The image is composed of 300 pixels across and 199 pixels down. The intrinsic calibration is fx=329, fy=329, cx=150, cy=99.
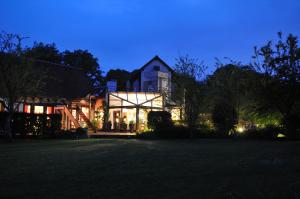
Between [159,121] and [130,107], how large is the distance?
7.47 m

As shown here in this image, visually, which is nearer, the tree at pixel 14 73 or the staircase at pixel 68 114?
the tree at pixel 14 73

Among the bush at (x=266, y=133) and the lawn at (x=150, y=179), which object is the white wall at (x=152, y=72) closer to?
the bush at (x=266, y=133)

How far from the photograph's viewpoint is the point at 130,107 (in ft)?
93.5

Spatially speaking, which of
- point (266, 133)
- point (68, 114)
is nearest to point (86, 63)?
point (68, 114)

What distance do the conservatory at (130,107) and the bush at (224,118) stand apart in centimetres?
678

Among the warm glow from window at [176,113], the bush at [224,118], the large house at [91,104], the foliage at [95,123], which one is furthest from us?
the foliage at [95,123]

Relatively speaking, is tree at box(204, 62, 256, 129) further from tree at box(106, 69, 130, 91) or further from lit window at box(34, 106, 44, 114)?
tree at box(106, 69, 130, 91)

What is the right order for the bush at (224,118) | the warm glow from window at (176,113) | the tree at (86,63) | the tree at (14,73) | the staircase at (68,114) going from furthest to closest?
the tree at (86,63), the staircase at (68,114), the warm glow from window at (176,113), the bush at (224,118), the tree at (14,73)

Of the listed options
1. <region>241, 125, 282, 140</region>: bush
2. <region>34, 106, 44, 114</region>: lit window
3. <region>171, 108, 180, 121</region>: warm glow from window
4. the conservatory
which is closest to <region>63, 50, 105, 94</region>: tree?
the conservatory

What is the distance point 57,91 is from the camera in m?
28.5

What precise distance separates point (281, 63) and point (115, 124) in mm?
15038

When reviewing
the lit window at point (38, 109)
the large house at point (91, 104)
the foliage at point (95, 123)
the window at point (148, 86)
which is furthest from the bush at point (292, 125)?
the lit window at point (38, 109)

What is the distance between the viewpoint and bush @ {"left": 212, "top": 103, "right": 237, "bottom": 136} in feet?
72.6

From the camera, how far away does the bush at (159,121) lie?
69.5 ft
